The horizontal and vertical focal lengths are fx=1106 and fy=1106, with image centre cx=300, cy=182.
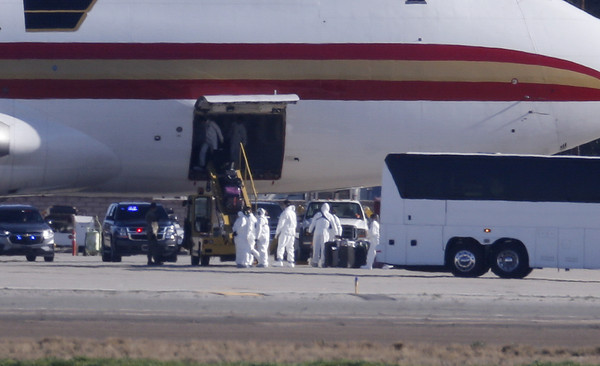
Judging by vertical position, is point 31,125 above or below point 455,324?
above

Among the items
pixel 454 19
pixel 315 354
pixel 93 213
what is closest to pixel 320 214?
pixel 454 19

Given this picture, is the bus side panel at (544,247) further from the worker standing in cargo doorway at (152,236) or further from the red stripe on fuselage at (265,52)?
the worker standing in cargo doorway at (152,236)

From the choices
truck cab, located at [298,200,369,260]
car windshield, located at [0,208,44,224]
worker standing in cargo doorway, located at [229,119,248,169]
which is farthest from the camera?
car windshield, located at [0,208,44,224]

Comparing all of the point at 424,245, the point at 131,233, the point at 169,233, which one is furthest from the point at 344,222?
the point at 424,245

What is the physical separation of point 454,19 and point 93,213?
138 feet

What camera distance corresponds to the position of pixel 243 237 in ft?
88.2

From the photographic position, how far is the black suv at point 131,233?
108ft

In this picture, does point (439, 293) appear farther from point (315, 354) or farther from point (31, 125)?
point (31, 125)

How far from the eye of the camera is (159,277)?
22859 millimetres

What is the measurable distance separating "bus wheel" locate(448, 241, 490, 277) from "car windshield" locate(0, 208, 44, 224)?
1550 centimetres

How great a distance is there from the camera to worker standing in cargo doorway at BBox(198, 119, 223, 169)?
2462 centimetres

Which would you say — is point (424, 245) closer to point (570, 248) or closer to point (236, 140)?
point (570, 248)

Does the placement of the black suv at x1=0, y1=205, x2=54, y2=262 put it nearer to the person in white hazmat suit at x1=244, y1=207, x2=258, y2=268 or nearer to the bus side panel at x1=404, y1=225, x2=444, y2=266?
the person in white hazmat suit at x1=244, y1=207, x2=258, y2=268

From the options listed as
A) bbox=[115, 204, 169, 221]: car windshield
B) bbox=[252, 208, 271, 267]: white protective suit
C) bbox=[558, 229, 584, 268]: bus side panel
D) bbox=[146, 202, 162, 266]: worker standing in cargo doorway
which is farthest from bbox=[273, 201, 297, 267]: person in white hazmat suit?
bbox=[115, 204, 169, 221]: car windshield
